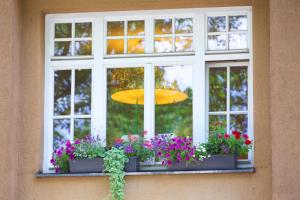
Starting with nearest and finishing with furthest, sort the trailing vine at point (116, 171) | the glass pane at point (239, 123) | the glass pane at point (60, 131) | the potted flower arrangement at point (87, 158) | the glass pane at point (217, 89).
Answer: the trailing vine at point (116, 171) < the potted flower arrangement at point (87, 158) < the glass pane at point (239, 123) < the glass pane at point (217, 89) < the glass pane at point (60, 131)

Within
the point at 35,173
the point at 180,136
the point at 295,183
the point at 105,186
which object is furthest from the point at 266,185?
the point at 35,173

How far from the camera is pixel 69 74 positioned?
10.0 metres

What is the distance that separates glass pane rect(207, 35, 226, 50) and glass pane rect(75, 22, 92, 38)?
1455mm

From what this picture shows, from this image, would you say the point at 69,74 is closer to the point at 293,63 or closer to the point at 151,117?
the point at 151,117

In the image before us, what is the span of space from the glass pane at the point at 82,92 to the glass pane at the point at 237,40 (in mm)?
1727

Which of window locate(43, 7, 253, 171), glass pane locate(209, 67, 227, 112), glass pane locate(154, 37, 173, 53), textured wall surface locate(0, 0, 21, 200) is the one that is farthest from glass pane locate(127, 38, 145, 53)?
textured wall surface locate(0, 0, 21, 200)

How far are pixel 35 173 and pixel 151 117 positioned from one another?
4.90ft

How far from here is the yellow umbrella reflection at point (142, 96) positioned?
9.80 m

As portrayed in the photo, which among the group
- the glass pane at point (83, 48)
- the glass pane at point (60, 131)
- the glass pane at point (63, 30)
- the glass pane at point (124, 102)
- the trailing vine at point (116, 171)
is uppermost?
the glass pane at point (63, 30)

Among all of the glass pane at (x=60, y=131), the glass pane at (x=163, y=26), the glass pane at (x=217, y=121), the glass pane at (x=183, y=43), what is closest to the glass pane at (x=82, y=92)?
the glass pane at (x=60, y=131)

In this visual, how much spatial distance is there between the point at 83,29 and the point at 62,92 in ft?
2.65

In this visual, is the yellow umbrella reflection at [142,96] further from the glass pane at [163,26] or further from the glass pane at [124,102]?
the glass pane at [163,26]

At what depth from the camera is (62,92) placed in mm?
9984

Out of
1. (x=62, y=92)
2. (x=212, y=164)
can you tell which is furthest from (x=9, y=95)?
(x=212, y=164)
